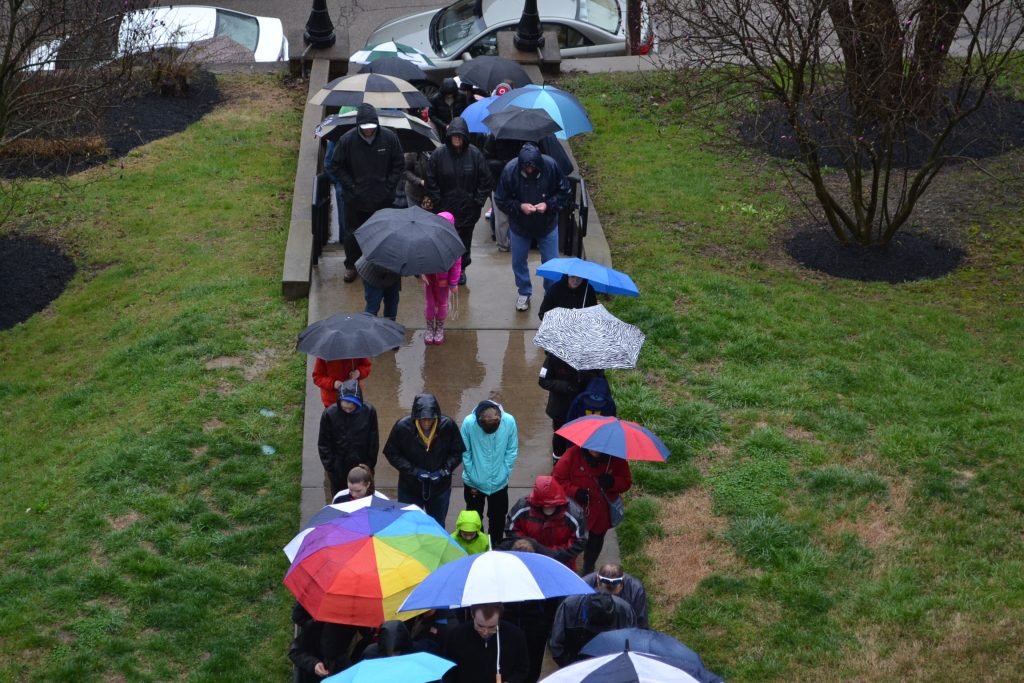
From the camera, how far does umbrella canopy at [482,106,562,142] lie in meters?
13.0

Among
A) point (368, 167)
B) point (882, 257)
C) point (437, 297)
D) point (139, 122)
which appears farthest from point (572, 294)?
point (139, 122)

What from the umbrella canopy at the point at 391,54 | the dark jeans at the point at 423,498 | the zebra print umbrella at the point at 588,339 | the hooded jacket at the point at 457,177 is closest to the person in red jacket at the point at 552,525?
the dark jeans at the point at 423,498

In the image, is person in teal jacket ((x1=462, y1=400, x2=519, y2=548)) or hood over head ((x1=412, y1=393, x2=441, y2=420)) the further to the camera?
person in teal jacket ((x1=462, y1=400, x2=519, y2=548))

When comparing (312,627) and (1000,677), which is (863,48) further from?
Answer: (312,627)

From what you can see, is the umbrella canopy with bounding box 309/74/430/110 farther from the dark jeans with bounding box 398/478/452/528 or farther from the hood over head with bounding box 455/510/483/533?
the hood over head with bounding box 455/510/483/533

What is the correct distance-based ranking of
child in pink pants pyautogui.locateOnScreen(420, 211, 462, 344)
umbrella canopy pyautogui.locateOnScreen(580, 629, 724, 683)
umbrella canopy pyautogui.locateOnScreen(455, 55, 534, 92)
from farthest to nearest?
1. umbrella canopy pyautogui.locateOnScreen(455, 55, 534, 92)
2. child in pink pants pyautogui.locateOnScreen(420, 211, 462, 344)
3. umbrella canopy pyautogui.locateOnScreen(580, 629, 724, 683)

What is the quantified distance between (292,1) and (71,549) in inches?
718

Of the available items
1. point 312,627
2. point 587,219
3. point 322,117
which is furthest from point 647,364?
point 322,117

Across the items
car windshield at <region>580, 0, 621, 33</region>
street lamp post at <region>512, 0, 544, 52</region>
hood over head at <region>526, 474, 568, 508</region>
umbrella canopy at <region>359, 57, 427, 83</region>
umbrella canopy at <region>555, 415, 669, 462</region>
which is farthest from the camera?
car windshield at <region>580, 0, 621, 33</region>

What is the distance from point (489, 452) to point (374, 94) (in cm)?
747

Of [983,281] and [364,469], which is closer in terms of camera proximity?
[364,469]

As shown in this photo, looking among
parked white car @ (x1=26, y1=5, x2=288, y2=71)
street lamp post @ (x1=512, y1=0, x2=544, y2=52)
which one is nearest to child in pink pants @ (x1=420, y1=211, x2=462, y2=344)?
street lamp post @ (x1=512, y1=0, x2=544, y2=52)

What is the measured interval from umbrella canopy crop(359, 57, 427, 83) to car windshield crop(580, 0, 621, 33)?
217 inches

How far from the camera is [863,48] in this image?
1381 centimetres
